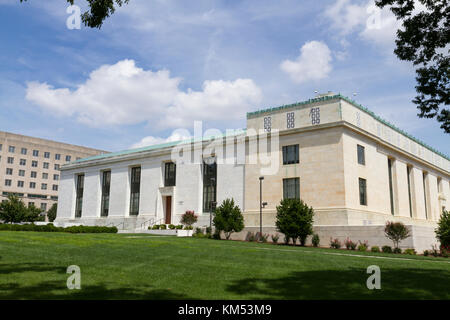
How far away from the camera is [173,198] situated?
166 ft

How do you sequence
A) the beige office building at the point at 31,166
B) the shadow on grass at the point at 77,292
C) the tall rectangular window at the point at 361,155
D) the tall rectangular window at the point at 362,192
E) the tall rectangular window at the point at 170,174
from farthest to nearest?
1. the beige office building at the point at 31,166
2. the tall rectangular window at the point at 170,174
3. the tall rectangular window at the point at 361,155
4. the tall rectangular window at the point at 362,192
5. the shadow on grass at the point at 77,292

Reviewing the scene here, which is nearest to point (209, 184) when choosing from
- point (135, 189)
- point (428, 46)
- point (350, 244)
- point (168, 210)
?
point (168, 210)

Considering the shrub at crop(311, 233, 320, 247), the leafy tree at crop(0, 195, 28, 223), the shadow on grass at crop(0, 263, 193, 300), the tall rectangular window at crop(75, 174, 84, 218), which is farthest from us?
the leafy tree at crop(0, 195, 28, 223)

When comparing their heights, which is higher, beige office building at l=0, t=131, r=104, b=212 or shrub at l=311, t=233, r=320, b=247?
beige office building at l=0, t=131, r=104, b=212

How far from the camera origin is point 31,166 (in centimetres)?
10338

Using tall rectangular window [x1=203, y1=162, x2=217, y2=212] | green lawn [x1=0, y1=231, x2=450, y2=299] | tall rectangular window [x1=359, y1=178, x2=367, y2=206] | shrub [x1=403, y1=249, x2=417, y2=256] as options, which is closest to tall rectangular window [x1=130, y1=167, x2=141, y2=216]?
tall rectangular window [x1=203, y1=162, x2=217, y2=212]

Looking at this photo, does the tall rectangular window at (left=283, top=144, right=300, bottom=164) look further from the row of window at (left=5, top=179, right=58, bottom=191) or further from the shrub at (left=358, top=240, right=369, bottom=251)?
the row of window at (left=5, top=179, right=58, bottom=191)

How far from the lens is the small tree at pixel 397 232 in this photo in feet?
102

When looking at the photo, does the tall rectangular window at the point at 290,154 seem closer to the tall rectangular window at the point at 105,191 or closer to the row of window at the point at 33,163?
the tall rectangular window at the point at 105,191

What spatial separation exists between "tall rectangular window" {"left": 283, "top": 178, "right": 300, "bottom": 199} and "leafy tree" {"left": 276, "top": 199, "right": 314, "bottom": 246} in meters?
5.46

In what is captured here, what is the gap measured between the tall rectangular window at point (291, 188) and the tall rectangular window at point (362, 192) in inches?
246

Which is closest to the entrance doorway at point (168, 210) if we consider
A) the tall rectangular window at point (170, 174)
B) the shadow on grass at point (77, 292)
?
the tall rectangular window at point (170, 174)

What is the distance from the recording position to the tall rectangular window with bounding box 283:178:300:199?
40.3m

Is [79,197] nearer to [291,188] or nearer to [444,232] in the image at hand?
[291,188]
